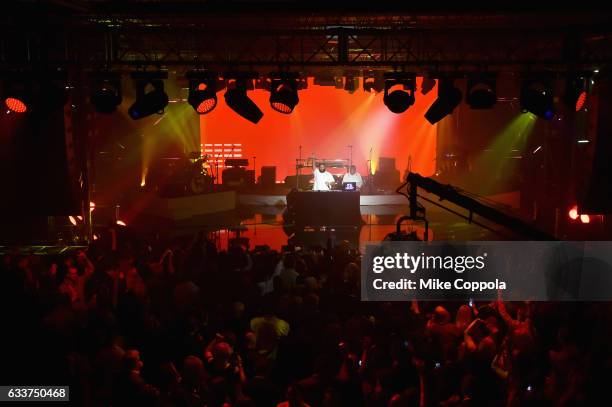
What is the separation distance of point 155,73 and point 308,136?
525 inches

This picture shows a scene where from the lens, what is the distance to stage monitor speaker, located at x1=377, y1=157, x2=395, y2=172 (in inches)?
802

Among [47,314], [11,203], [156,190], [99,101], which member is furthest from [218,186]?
[47,314]

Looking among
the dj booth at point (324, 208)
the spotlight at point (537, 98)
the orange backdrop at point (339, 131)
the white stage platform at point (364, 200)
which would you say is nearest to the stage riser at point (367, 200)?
the white stage platform at point (364, 200)

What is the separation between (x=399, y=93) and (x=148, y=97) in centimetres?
323

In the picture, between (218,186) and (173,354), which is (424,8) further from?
(218,186)

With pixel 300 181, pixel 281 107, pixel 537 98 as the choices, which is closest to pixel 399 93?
pixel 281 107

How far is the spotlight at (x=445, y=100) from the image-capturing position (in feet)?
26.1

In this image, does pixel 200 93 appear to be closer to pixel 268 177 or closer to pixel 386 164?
pixel 268 177

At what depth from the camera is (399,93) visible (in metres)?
8.03

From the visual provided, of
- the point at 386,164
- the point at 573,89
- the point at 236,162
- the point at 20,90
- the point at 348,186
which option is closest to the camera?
the point at 573,89

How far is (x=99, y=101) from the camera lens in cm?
806

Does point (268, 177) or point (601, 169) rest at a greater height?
point (601, 169)

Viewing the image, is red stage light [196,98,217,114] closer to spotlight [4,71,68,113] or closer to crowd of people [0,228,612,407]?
spotlight [4,71,68,113]

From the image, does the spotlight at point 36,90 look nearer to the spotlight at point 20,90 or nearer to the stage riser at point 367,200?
the spotlight at point 20,90
